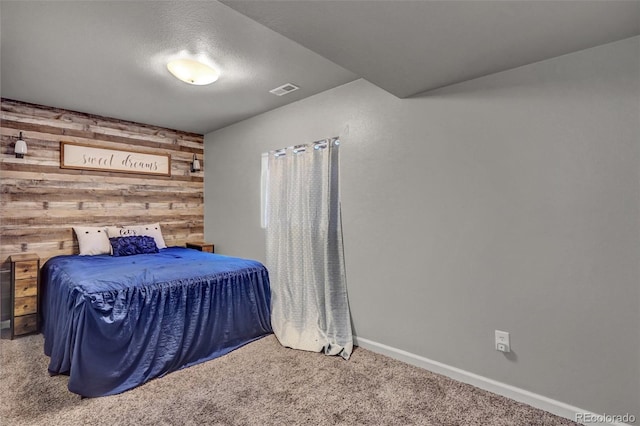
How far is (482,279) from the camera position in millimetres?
2256

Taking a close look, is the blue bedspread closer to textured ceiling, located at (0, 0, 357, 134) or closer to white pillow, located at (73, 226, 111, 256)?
white pillow, located at (73, 226, 111, 256)

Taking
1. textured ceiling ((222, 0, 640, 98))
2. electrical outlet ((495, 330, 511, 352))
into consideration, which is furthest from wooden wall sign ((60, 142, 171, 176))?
electrical outlet ((495, 330, 511, 352))

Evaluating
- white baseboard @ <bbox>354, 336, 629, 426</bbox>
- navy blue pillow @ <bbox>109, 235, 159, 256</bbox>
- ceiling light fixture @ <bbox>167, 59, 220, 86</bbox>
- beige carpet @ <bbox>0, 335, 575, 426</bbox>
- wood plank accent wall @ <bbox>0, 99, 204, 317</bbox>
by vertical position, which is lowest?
beige carpet @ <bbox>0, 335, 575, 426</bbox>

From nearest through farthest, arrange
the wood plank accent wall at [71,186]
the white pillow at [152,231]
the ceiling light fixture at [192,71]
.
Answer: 1. the ceiling light fixture at [192,71]
2. the wood plank accent wall at [71,186]
3. the white pillow at [152,231]

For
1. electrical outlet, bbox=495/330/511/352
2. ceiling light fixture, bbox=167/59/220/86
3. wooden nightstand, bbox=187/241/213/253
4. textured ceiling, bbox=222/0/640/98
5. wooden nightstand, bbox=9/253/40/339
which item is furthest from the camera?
wooden nightstand, bbox=187/241/213/253

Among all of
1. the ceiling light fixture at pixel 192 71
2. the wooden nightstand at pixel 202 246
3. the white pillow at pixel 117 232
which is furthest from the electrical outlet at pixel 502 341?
the white pillow at pixel 117 232

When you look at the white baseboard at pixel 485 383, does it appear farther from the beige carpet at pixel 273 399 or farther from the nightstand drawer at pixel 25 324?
the nightstand drawer at pixel 25 324

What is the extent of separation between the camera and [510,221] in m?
2.14

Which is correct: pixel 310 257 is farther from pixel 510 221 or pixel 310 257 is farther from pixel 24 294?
pixel 24 294

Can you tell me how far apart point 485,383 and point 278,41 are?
2654 mm

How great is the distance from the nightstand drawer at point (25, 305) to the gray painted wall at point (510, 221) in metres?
3.03

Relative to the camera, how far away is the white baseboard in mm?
1928

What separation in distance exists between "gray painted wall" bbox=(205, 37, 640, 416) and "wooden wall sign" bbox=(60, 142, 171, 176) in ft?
8.30

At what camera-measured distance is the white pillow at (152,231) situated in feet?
13.2
